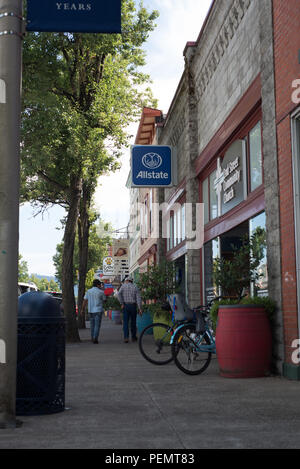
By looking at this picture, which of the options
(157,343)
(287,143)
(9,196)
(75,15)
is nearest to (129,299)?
(157,343)

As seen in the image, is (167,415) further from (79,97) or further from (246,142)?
(79,97)

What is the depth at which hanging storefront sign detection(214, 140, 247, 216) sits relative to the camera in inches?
434

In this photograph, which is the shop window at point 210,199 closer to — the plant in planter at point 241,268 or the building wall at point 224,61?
the building wall at point 224,61

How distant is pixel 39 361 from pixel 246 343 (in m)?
3.44

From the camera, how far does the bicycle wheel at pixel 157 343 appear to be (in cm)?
956

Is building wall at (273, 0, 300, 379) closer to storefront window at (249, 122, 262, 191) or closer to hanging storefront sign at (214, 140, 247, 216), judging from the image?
storefront window at (249, 122, 262, 191)

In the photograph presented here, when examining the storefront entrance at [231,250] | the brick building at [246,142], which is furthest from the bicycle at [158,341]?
the brick building at [246,142]

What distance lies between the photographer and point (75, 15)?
5.97 m

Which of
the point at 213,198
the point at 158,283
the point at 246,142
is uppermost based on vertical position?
the point at 246,142

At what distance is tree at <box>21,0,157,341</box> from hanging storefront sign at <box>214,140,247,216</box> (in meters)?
5.53

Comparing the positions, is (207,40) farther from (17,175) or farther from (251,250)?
(17,175)

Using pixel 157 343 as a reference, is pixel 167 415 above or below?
below

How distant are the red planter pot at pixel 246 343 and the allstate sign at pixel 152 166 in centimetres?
967

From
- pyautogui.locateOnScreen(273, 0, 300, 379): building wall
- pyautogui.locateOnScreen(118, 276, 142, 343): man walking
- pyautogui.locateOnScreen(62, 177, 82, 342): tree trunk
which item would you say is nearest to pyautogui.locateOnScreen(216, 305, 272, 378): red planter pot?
pyautogui.locateOnScreen(273, 0, 300, 379): building wall
